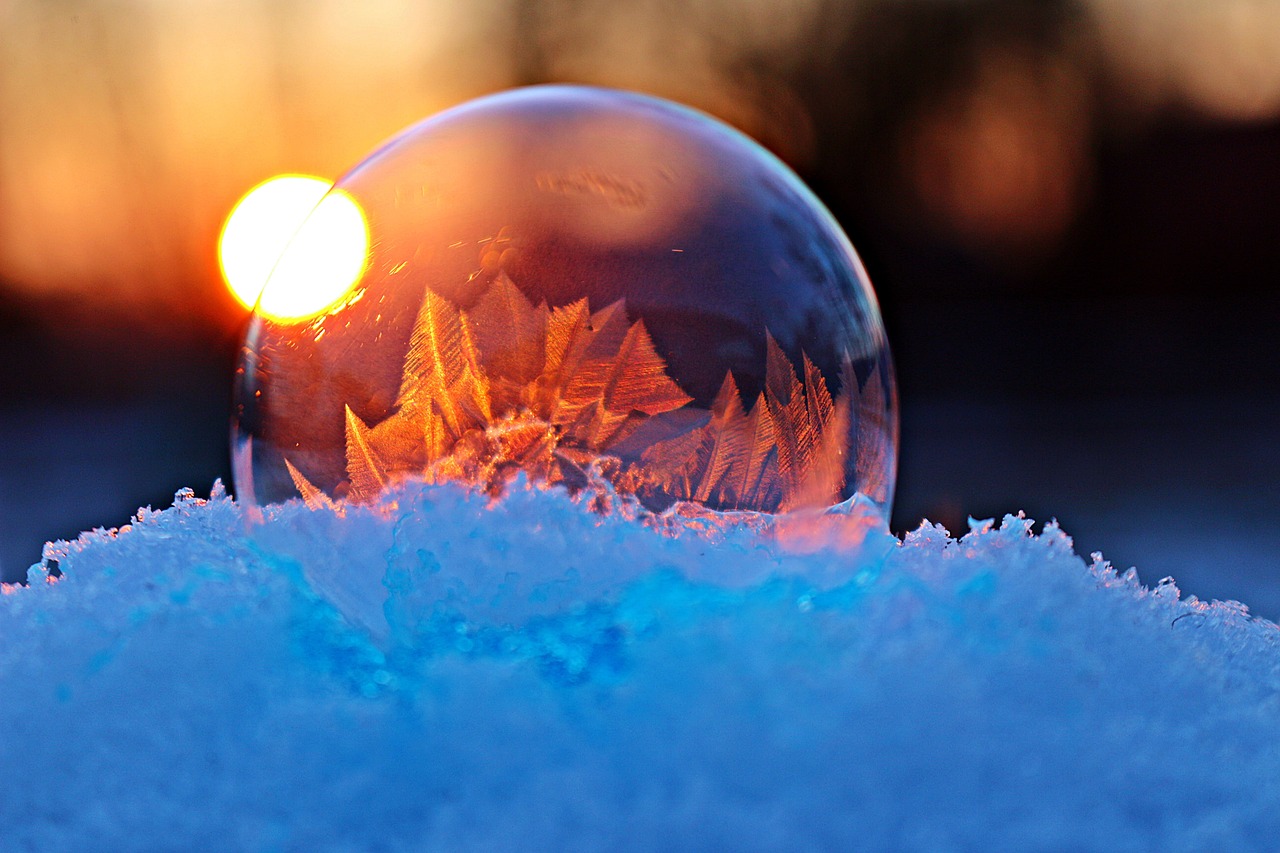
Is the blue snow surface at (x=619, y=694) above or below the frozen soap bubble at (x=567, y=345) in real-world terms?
below

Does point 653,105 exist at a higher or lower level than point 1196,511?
lower

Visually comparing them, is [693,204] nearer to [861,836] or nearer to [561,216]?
[561,216]

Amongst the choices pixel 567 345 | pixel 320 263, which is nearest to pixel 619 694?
pixel 567 345

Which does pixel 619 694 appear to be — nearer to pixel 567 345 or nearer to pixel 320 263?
pixel 567 345

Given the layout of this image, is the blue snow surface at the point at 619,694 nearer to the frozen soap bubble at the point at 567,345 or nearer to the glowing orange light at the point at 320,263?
the frozen soap bubble at the point at 567,345

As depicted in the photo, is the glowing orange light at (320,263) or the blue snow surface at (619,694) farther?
the glowing orange light at (320,263)

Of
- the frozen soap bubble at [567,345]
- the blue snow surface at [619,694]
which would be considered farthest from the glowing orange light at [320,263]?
the blue snow surface at [619,694]

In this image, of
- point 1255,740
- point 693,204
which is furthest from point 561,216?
point 1255,740
